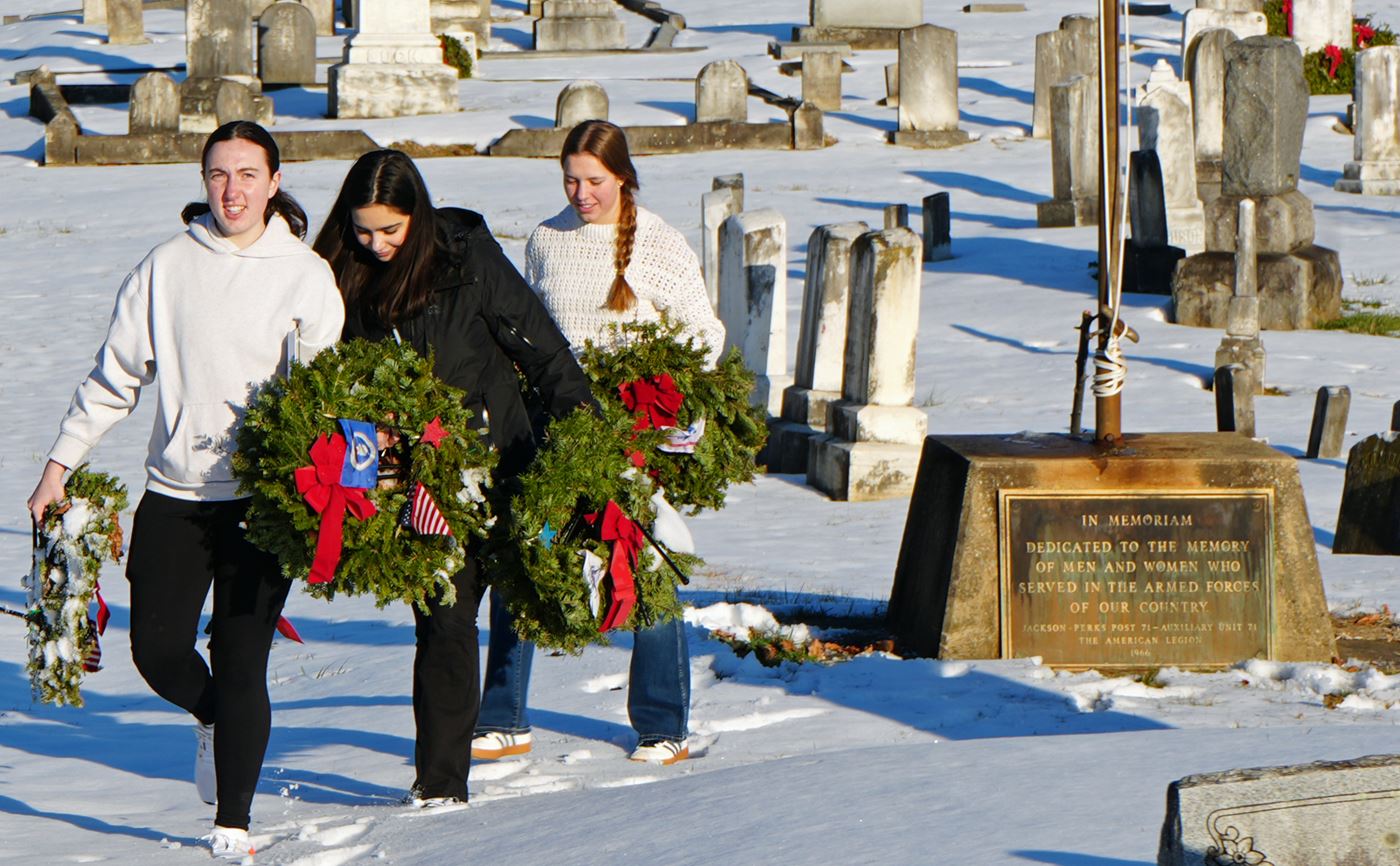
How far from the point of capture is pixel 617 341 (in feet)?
16.7

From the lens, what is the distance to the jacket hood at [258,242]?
4.23 m


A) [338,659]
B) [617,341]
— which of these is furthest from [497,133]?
[617,341]

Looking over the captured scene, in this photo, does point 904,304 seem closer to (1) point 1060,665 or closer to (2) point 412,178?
(1) point 1060,665

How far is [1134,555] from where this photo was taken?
589 cm

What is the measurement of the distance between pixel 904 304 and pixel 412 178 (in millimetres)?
5719

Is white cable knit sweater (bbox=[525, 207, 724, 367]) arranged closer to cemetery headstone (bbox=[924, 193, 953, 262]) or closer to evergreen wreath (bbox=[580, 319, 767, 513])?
evergreen wreath (bbox=[580, 319, 767, 513])

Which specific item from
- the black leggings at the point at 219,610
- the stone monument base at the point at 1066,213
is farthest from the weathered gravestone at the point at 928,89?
the black leggings at the point at 219,610

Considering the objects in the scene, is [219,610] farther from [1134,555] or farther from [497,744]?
[1134,555]

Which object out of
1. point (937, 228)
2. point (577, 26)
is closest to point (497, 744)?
point (937, 228)

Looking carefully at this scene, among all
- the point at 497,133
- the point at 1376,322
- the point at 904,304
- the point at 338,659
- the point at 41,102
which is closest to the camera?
the point at 338,659

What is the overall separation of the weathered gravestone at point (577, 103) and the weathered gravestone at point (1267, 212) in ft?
28.9

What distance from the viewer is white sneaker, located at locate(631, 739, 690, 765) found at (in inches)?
200

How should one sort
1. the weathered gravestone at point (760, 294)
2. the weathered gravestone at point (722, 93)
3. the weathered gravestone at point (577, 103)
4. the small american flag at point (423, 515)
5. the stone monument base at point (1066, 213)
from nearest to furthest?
1. the small american flag at point (423, 515)
2. the weathered gravestone at point (760, 294)
3. the stone monument base at point (1066, 213)
4. the weathered gravestone at point (577, 103)
5. the weathered gravestone at point (722, 93)

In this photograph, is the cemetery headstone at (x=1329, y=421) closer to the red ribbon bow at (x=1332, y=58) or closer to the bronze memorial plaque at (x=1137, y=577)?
the bronze memorial plaque at (x=1137, y=577)
